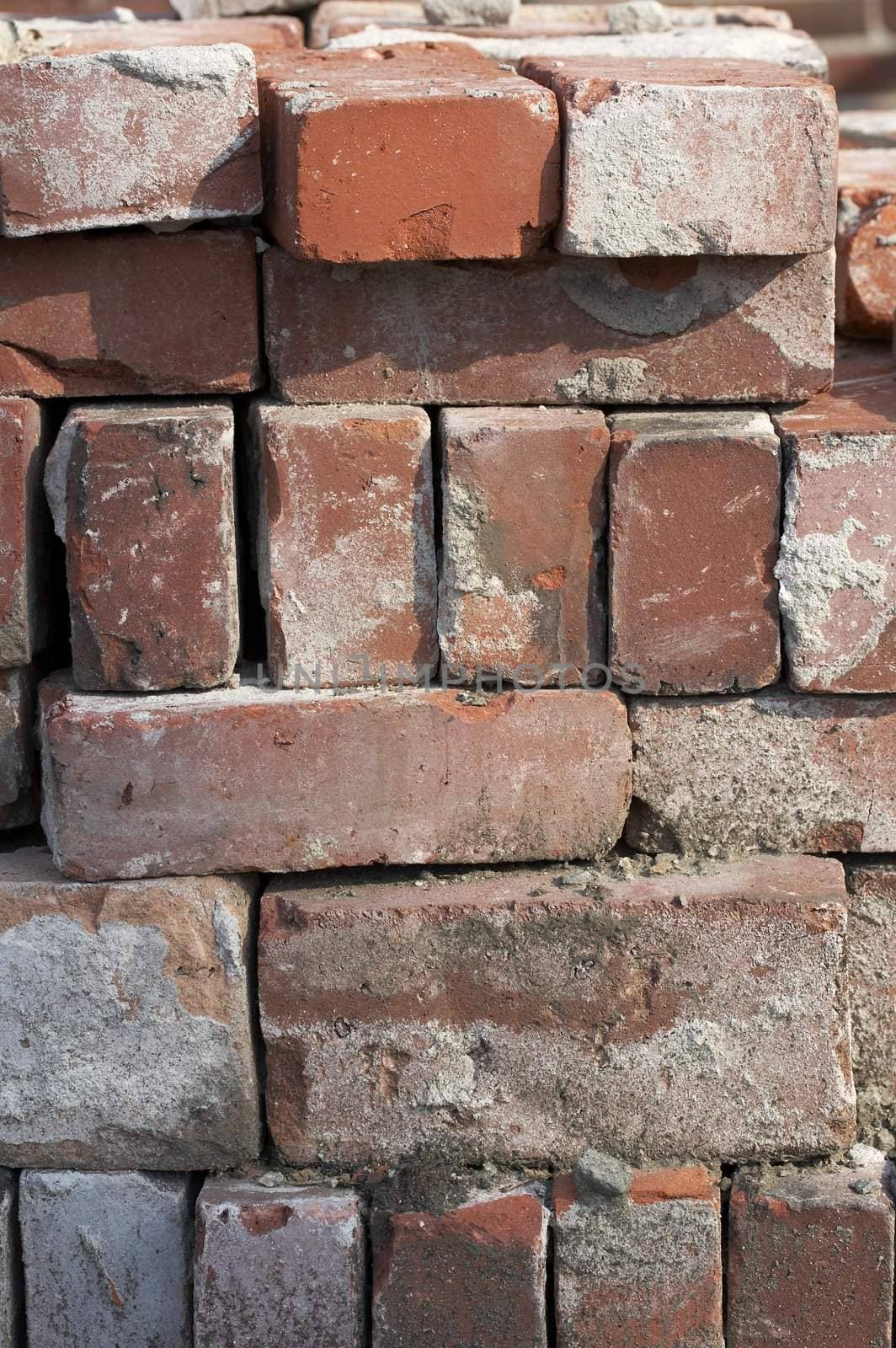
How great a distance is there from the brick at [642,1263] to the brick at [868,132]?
10.1ft

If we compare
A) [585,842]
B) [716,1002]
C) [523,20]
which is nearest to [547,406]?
[585,842]

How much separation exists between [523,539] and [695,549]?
0.32 metres

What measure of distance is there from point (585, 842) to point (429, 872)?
0.31 metres

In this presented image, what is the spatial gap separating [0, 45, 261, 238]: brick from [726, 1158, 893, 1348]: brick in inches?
83.9

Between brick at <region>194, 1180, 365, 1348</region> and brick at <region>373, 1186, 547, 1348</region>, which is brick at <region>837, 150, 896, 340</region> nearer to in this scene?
brick at <region>373, 1186, 547, 1348</region>

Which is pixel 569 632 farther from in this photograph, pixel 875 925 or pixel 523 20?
pixel 523 20

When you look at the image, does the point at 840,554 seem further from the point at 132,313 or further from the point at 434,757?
the point at 132,313

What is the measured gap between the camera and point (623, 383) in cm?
300

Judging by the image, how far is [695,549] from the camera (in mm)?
2938

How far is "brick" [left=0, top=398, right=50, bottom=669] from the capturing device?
2.93 m

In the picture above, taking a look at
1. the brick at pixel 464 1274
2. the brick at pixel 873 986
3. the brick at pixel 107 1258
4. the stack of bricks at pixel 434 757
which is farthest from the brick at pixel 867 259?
the brick at pixel 107 1258

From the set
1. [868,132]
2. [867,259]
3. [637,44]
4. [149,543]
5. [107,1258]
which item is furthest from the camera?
[868,132]

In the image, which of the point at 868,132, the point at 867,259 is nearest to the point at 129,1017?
the point at 867,259

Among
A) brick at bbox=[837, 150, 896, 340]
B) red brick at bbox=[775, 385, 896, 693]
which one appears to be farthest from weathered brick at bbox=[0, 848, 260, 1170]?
brick at bbox=[837, 150, 896, 340]
